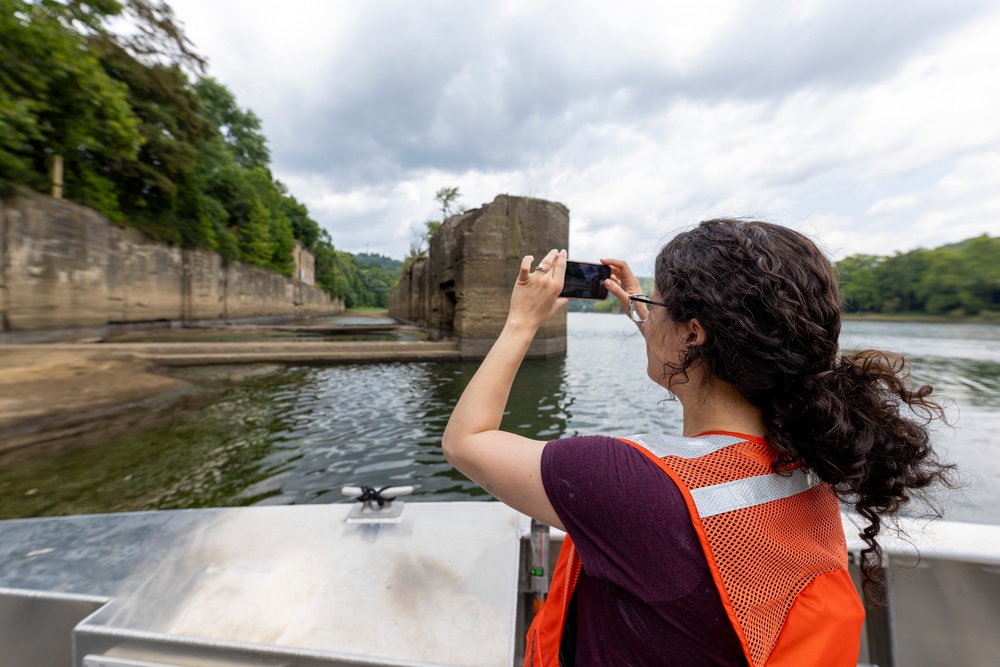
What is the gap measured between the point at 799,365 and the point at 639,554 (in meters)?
0.48

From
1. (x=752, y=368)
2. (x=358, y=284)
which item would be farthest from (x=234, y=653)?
(x=358, y=284)

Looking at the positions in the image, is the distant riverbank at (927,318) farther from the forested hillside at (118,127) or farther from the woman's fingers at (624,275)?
the forested hillside at (118,127)

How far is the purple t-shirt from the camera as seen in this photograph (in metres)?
0.68

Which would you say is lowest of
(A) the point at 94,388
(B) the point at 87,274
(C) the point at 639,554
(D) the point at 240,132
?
(A) the point at 94,388

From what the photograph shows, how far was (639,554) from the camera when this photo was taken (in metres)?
0.70

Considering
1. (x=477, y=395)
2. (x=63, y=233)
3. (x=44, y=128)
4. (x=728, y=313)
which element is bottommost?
(x=477, y=395)

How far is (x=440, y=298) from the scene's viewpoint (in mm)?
16875

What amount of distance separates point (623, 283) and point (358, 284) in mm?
95861

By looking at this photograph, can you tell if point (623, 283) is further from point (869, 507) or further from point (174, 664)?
point (174, 664)

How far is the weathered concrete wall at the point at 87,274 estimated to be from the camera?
11.1 m

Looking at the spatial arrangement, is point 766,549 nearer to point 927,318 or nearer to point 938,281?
point 938,281

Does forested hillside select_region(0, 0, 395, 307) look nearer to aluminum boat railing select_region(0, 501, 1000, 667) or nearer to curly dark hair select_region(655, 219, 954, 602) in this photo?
aluminum boat railing select_region(0, 501, 1000, 667)

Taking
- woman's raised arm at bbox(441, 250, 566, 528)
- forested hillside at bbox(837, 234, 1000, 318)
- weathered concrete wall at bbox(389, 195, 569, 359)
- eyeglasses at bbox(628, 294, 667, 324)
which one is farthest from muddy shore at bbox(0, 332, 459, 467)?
forested hillside at bbox(837, 234, 1000, 318)

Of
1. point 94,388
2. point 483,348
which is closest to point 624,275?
point 94,388
